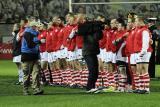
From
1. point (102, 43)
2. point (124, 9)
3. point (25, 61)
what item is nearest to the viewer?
point (25, 61)

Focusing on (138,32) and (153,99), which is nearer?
(153,99)

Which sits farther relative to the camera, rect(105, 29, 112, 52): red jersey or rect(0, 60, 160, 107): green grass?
rect(105, 29, 112, 52): red jersey

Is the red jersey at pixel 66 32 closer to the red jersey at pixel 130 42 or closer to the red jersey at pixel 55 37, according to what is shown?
the red jersey at pixel 55 37

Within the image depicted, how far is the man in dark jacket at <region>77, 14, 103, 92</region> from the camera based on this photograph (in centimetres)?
1705

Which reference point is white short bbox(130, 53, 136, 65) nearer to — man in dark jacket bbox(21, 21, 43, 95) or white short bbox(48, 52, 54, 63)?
man in dark jacket bbox(21, 21, 43, 95)

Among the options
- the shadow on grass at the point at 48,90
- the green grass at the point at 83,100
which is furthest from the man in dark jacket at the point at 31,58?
the green grass at the point at 83,100

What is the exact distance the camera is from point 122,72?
17.9 meters

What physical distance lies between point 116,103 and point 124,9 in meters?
35.4

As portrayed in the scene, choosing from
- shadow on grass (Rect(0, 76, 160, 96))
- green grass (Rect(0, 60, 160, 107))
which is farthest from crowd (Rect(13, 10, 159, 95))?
green grass (Rect(0, 60, 160, 107))

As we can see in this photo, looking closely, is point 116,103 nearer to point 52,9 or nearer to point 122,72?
point 122,72

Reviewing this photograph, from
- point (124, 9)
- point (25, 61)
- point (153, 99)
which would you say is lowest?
point (153, 99)

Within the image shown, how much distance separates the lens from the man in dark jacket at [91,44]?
17047 mm

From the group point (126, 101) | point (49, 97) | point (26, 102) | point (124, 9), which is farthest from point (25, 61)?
point (124, 9)

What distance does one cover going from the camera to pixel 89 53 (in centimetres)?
1711
